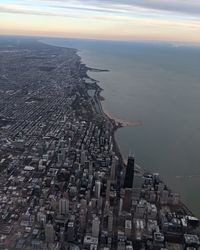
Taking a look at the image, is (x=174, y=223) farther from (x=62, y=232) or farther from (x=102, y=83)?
(x=102, y=83)

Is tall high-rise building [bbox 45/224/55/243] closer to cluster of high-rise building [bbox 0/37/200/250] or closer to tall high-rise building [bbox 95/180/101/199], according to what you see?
cluster of high-rise building [bbox 0/37/200/250]

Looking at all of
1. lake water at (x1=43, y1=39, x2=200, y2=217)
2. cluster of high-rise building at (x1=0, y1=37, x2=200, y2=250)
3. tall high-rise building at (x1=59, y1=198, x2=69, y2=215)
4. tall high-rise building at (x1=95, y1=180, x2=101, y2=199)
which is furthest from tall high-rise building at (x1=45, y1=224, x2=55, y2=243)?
lake water at (x1=43, y1=39, x2=200, y2=217)

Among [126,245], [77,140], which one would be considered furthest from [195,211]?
[77,140]

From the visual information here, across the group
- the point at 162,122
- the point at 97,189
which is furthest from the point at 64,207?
the point at 162,122

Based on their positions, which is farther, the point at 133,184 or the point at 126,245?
the point at 133,184

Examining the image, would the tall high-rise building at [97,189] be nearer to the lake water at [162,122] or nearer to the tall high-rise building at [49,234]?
the tall high-rise building at [49,234]

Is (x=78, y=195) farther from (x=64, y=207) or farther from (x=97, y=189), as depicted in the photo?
(x=64, y=207)

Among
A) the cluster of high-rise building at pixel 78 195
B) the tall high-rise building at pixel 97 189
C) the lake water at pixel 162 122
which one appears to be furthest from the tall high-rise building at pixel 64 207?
the lake water at pixel 162 122

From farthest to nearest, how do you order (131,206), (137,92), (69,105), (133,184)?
(137,92), (69,105), (133,184), (131,206)

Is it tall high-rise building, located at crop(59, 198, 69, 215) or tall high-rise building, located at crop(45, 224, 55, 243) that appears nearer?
tall high-rise building, located at crop(45, 224, 55, 243)
